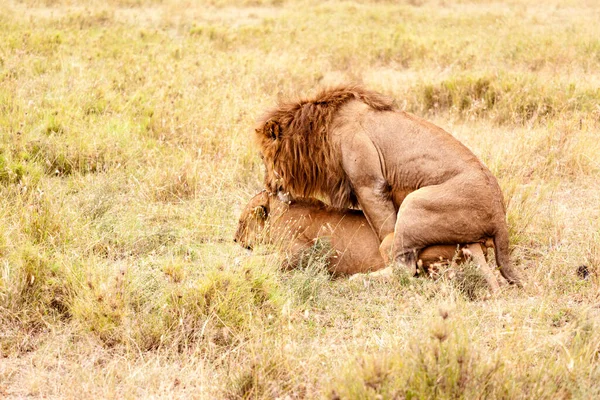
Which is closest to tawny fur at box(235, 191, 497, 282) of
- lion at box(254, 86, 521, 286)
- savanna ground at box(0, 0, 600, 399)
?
lion at box(254, 86, 521, 286)

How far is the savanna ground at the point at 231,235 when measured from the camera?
12.9 ft

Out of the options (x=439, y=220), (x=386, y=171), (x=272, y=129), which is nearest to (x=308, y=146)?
(x=272, y=129)

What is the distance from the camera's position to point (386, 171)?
5.75m

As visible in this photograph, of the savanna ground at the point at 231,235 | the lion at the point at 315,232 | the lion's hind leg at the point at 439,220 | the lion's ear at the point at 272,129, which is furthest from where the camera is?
the lion's ear at the point at 272,129

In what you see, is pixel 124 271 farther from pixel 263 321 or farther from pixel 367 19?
pixel 367 19

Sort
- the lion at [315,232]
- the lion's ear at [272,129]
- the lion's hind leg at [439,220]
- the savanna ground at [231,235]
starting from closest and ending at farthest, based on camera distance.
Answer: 1. the savanna ground at [231,235]
2. the lion's hind leg at [439,220]
3. the lion at [315,232]
4. the lion's ear at [272,129]

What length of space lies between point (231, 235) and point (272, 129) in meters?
0.98

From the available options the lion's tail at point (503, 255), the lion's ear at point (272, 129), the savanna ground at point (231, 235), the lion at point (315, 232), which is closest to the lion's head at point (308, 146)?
the lion's ear at point (272, 129)

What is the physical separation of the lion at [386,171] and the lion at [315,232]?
0.34 ft

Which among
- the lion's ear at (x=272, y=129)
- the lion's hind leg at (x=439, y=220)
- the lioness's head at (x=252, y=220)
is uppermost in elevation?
the lion's ear at (x=272, y=129)

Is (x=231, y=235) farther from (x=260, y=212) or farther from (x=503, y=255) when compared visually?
(x=503, y=255)

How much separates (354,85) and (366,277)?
163 cm

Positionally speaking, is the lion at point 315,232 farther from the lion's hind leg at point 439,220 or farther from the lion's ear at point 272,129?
the lion's ear at point 272,129

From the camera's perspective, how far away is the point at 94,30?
1448 cm
